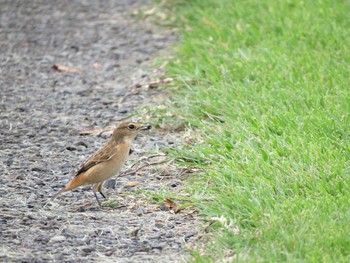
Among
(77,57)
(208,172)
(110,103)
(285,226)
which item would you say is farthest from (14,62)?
(285,226)

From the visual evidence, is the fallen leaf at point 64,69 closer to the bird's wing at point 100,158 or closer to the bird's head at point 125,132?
the bird's head at point 125,132

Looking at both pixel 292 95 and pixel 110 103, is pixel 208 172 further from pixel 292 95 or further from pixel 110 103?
pixel 110 103

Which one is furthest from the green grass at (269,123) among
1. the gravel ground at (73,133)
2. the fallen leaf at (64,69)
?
→ the fallen leaf at (64,69)

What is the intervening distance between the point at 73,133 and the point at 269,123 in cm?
186

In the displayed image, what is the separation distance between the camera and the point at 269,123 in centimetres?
735

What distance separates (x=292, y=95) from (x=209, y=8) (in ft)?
12.4

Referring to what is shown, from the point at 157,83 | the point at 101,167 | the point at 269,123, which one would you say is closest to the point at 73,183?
the point at 101,167

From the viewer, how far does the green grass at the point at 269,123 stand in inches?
212

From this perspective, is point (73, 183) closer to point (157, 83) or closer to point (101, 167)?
point (101, 167)

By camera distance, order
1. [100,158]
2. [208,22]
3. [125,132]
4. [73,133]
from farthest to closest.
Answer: [208,22] → [73,133] → [125,132] → [100,158]

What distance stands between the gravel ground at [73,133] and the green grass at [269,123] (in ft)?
1.15

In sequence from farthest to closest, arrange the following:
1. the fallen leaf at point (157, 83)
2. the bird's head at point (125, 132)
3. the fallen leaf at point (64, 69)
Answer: the fallen leaf at point (64, 69) < the fallen leaf at point (157, 83) < the bird's head at point (125, 132)

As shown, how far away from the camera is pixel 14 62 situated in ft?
34.6

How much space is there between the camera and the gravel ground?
5773mm
